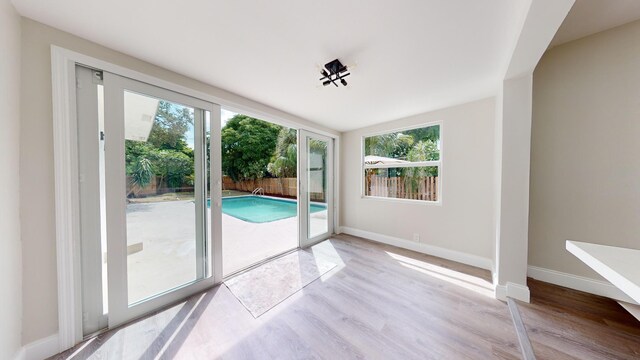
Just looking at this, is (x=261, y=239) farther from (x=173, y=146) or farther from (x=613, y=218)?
(x=613, y=218)

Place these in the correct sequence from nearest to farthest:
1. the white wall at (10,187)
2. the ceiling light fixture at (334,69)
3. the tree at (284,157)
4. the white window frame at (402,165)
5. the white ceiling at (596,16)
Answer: the white wall at (10,187), the white ceiling at (596,16), the ceiling light fixture at (334,69), the white window frame at (402,165), the tree at (284,157)

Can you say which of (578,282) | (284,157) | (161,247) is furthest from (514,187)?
Answer: (284,157)

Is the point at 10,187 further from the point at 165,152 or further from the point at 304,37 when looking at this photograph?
the point at 304,37

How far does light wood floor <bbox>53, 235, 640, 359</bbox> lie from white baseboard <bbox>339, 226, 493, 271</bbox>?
0.45 meters

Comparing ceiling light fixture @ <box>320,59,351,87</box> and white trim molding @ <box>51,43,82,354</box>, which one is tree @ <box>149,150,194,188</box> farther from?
ceiling light fixture @ <box>320,59,351,87</box>

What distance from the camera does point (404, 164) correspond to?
323 centimetres

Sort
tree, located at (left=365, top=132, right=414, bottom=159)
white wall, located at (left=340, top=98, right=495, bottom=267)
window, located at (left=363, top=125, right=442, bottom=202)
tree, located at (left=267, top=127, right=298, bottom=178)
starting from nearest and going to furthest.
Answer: white wall, located at (left=340, top=98, right=495, bottom=267)
window, located at (left=363, top=125, right=442, bottom=202)
tree, located at (left=365, top=132, right=414, bottom=159)
tree, located at (left=267, top=127, right=298, bottom=178)

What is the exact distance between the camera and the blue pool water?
580 centimetres

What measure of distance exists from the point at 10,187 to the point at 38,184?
0.50 ft

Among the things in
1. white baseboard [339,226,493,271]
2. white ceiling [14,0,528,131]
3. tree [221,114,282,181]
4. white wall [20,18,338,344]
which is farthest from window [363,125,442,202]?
tree [221,114,282,181]

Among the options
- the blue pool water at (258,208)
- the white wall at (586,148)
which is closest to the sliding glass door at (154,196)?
the blue pool water at (258,208)

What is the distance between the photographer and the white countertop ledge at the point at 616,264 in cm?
57

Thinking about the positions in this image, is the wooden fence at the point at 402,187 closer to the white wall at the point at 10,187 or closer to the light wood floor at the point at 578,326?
the light wood floor at the point at 578,326

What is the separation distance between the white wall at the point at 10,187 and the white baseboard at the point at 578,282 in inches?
170
